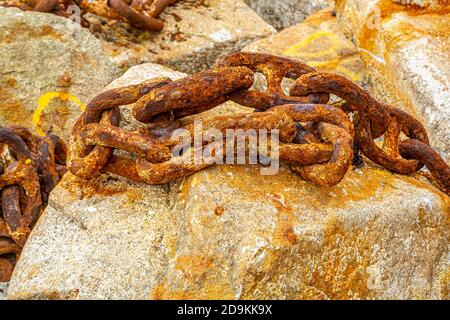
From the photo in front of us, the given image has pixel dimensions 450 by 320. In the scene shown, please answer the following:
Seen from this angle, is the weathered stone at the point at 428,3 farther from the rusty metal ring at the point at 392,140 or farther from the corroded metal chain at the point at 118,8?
the corroded metal chain at the point at 118,8

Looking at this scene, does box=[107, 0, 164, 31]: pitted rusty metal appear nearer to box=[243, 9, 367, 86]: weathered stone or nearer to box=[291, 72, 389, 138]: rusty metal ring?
box=[243, 9, 367, 86]: weathered stone

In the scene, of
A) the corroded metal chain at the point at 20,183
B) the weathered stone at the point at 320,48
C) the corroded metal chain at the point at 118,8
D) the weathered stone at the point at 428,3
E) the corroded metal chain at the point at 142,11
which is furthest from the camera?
the corroded metal chain at the point at 142,11

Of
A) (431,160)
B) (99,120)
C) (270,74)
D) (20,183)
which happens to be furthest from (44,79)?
(431,160)

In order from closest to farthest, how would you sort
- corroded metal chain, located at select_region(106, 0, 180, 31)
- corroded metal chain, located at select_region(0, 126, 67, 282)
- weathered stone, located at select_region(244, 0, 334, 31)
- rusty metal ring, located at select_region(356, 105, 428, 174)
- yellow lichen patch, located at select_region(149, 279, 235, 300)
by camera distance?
yellow lichen patch, located at select_region(149, 279, 235, 300) < rusty metal ring, located at select_region(356, 105, 428, 174) < corroded metal chain, located at select_region(0, 126, 67, 282) < corroded metal chain, located at select_region(106, 0, 180, 31) < weathered stone, located at select_region(244, 0, 334, 31)

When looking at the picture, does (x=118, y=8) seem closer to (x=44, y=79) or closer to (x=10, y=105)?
(x=44, y=79)

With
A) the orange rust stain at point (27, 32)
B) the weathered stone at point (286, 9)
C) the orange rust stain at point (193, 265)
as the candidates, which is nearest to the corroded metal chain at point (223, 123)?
the orange rust stain at point (193, 265)

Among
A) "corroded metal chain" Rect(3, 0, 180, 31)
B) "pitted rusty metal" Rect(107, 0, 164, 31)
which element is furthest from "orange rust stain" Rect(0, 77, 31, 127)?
"pitted rusty metal" Rect(107, 0, 164, 31)
